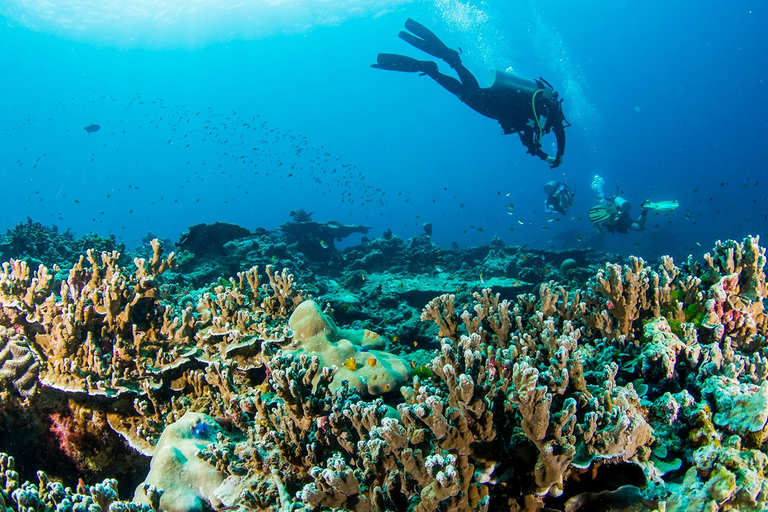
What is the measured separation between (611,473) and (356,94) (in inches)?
5093

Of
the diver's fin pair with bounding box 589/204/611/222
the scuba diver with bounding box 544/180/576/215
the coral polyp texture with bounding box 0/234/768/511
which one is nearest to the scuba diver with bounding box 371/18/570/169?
the diver's fin pair with bounding box 589/204/611/222

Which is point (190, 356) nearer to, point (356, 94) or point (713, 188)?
point (713, 188)

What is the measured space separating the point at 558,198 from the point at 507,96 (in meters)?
6.27

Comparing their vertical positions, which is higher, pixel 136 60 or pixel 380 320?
pixel 136 60

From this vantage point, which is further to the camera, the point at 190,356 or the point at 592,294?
the point at 592,294

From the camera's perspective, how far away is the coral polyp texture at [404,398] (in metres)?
2.10

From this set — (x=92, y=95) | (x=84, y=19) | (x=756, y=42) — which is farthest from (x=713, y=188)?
(x=92, y=95)

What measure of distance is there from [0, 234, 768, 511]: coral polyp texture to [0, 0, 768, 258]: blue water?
1168cm

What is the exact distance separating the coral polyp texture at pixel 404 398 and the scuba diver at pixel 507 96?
25.5 feet

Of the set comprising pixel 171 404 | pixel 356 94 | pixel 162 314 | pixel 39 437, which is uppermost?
pixel 356 94

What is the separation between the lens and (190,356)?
14.2ft

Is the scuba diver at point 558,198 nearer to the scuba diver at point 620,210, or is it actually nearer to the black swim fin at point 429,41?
the scuba diver at point 620,210

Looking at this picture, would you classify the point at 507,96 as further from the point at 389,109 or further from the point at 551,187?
the point at 389,109

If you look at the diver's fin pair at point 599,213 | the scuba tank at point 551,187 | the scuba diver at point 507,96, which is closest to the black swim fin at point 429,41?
the scuba diver at point 507,96
